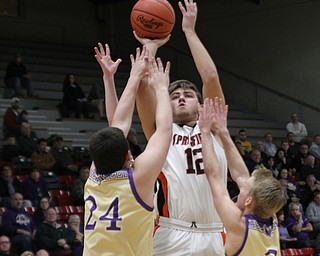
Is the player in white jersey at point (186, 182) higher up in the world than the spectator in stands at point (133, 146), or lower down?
lower down

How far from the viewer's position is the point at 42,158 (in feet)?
49.0

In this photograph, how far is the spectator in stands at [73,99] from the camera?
18172mm

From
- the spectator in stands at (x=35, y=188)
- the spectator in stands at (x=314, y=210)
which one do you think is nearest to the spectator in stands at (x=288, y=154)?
the spectator in stands at (x=314, y=210)

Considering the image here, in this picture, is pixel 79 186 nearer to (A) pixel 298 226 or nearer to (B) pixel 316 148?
(A) pixel 298 226

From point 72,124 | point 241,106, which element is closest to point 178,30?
point 241,106

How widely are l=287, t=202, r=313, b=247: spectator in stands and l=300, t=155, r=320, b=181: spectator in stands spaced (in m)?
2.12

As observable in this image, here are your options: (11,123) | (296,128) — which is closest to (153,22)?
(11,123)

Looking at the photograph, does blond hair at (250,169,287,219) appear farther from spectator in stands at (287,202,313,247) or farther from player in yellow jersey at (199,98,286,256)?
spectator in stands at (287,202,313,247)

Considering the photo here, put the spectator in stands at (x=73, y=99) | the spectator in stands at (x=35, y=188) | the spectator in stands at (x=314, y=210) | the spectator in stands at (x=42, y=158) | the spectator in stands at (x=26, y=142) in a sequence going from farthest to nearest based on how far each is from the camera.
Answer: the spectator in stands at (x=73, y=99)
the spectator in stands at (x=314, y=210)
the spectator in stands at (x=26, y=142)
the spectator in stands at (x=42, y=158)
the spectator in stands at (x=35, y=188)

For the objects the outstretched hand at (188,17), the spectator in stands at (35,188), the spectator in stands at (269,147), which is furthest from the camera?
the spectator in stands at (269,147)

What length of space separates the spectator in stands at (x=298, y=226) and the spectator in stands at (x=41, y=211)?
5110 mm

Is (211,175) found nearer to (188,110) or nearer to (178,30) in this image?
(188,110)

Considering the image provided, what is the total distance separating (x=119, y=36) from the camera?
995 inches

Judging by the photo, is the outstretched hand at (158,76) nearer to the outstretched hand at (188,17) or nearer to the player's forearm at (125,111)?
the player's forearm at (125,111)
